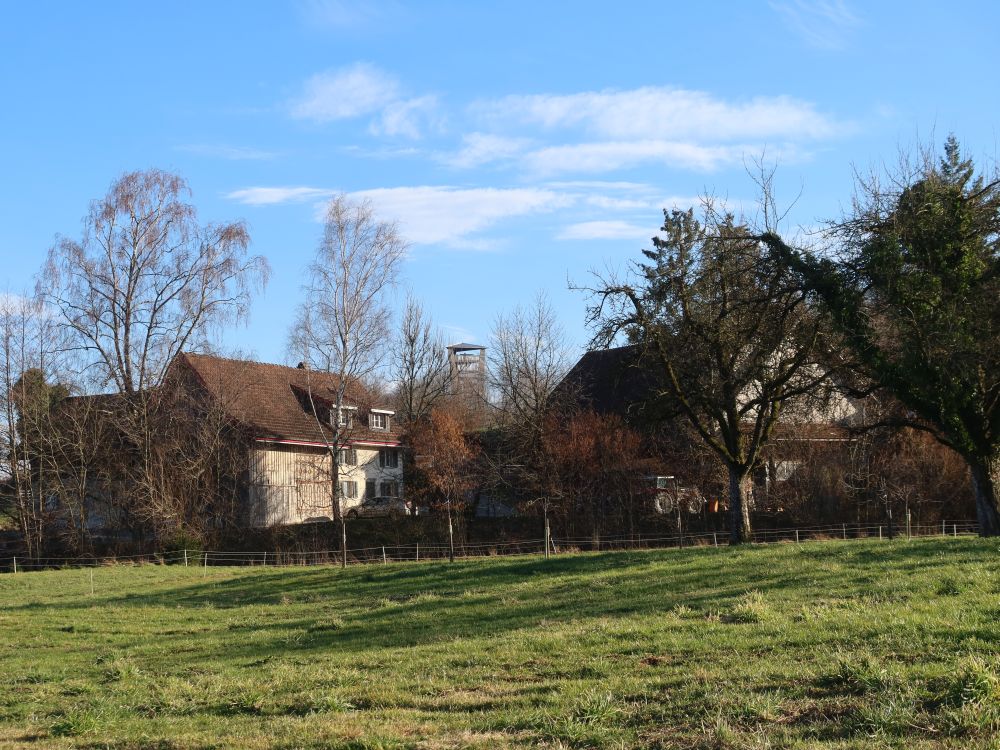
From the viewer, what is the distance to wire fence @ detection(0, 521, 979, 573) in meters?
37.4

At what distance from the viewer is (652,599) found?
15734mm

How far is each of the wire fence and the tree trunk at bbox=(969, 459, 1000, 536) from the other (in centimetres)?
1292

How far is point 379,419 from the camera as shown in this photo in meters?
62.2

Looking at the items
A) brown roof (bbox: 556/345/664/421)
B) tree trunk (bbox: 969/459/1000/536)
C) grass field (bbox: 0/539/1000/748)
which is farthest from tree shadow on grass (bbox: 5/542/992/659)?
brown roof (bbox: 556/345/664/421)

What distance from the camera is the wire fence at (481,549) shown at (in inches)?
1474

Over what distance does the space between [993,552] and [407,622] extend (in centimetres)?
1044

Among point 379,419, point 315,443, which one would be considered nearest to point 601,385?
point 379,419

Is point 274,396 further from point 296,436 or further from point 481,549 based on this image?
point 481,549

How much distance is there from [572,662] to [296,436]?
4528 cm

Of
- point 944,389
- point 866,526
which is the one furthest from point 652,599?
point 866,526

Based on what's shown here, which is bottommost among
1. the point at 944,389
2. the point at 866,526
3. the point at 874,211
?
the point at 866,526

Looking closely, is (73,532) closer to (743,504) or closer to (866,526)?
(743,504)

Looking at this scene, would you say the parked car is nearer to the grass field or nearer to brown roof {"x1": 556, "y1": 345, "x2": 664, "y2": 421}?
brown roof {"x1": 556, "y1": 345, "x2": 664, "y2": 421}

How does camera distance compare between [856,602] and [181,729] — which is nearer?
[181,729]
